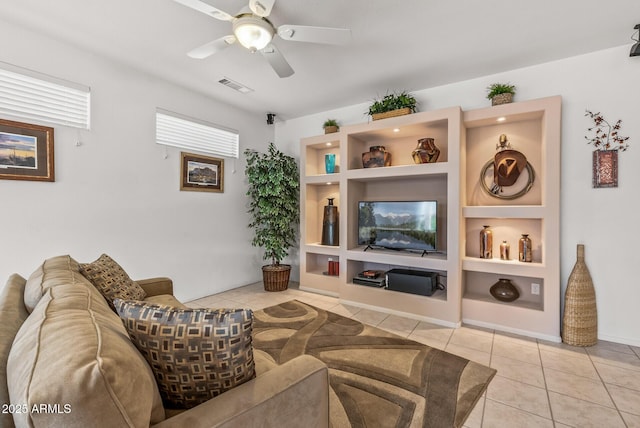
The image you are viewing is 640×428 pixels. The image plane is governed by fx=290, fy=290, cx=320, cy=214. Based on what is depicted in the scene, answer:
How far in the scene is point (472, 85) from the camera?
326cm

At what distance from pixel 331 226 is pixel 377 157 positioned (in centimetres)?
117

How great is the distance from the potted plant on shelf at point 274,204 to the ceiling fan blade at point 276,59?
5.80 feet

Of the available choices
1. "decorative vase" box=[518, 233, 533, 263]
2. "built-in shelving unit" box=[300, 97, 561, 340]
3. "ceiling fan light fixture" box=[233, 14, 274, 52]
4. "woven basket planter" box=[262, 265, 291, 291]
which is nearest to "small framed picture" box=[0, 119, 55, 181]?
"ceiling fan light fixture" box=[233, 14, 274, 52]

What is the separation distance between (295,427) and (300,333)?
5.93ft

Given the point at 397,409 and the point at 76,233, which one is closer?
the point at 397,409

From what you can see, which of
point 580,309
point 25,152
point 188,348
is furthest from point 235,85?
point 580,309

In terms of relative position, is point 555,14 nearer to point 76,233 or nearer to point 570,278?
point 570,278

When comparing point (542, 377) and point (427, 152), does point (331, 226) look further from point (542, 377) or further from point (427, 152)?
point (542, 377)

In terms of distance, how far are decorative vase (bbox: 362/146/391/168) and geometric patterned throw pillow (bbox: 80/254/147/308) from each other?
9.08 ft

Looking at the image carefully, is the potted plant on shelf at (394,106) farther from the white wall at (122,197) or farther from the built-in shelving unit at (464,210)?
the white wall at (122,197)

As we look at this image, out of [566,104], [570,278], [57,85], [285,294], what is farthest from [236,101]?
[570,278]

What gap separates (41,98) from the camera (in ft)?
8.27

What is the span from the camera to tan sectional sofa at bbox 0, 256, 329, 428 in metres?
0.60

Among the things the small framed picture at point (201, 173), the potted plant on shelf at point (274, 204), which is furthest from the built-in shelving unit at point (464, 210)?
the small framed picture at point (201, 173)
